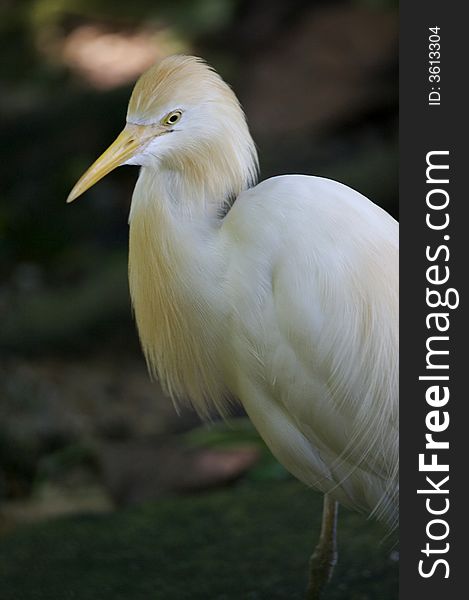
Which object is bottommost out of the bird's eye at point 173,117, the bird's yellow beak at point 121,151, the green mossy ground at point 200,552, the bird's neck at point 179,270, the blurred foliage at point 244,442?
the green mossy ground at point 200,552

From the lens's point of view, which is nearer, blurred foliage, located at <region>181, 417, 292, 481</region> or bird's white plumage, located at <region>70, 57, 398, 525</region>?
bird's white plumage, located at <region>70, 57, 398, 525</region>

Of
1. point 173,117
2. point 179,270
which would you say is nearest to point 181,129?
point 173,117

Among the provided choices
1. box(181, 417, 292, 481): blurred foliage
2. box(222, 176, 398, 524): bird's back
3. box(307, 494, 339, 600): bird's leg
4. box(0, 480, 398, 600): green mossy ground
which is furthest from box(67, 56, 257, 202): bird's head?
box(181, 417, 292, 481): blurred foliage

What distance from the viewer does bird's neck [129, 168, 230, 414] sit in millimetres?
Answer: 2617

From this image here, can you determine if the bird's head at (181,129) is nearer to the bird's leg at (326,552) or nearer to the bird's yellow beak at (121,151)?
the bird's yellow beak at (121,151)

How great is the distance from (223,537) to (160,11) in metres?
5.51

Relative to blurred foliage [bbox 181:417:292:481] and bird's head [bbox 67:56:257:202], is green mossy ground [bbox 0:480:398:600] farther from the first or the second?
bird's head [bbox 67:56:257:202]

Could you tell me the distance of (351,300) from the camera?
99.5 inches

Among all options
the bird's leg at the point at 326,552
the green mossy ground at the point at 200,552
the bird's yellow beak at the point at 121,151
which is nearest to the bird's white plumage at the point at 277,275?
the bird's yellow beak at the point at 121,151

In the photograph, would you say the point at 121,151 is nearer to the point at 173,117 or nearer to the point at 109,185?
the point at 173,117

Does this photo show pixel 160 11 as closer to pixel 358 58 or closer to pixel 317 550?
pixel 358 58

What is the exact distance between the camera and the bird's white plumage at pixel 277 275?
253 centimetres

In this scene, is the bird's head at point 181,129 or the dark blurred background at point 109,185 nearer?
the bird's head at point 181,129

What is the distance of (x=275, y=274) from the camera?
253 centimetres
